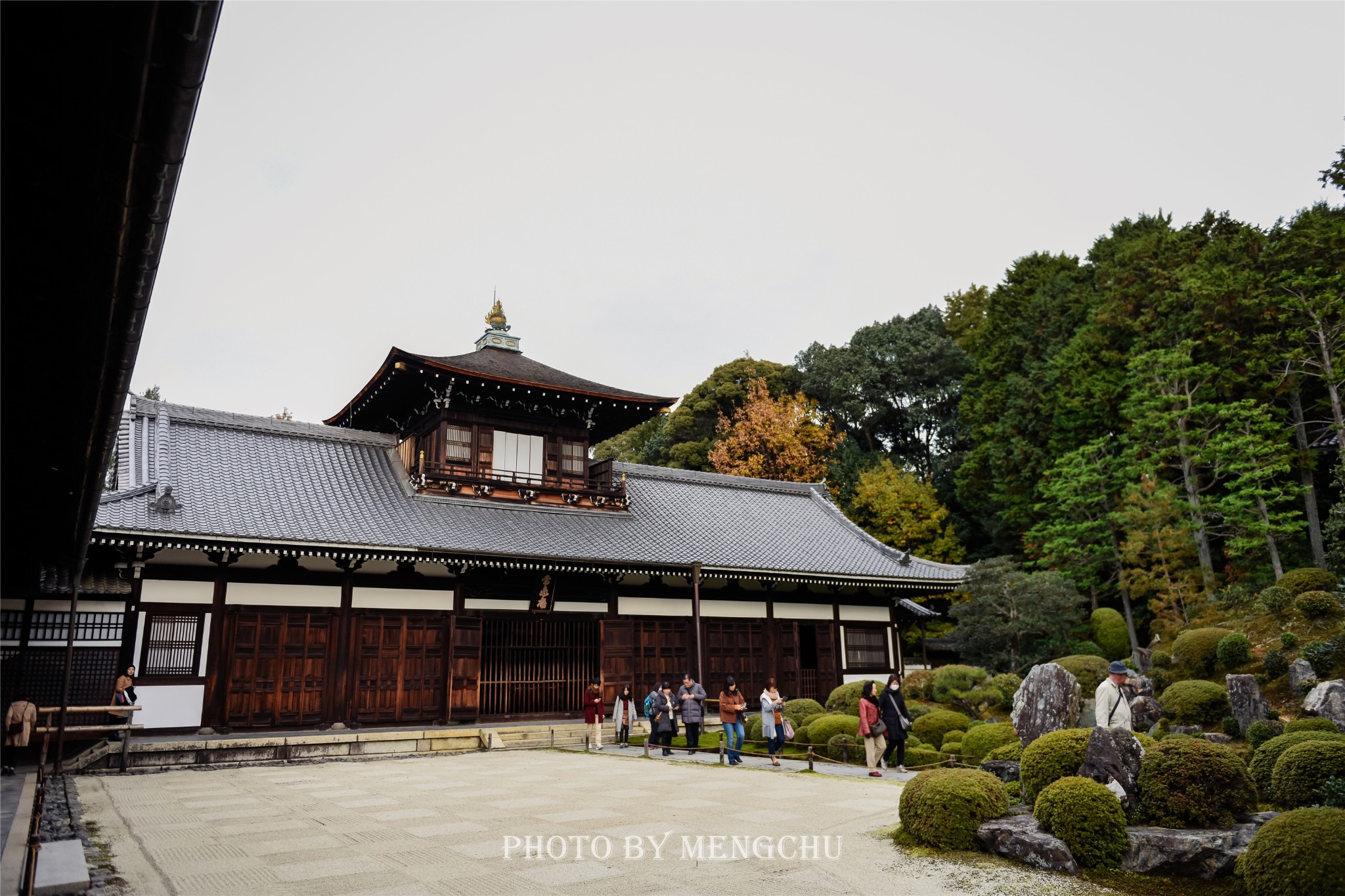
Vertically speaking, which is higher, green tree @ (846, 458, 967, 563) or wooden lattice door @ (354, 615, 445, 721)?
green tree @ (846, 458, 967, 563)

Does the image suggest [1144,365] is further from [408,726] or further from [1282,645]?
[408,726]

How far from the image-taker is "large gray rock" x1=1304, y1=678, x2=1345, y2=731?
13.4 metres

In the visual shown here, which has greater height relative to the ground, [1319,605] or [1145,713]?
[1319,605]

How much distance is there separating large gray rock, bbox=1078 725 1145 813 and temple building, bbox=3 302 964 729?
13227 mm

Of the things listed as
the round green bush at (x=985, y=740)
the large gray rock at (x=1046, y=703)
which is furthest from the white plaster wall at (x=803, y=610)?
the large gray rock at (x=1046, y=703)

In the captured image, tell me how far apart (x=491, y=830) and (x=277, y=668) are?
10.9 meters

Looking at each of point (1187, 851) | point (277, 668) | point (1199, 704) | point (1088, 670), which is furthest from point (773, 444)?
point (1187, 851)

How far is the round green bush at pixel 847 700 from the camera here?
62.0 ft

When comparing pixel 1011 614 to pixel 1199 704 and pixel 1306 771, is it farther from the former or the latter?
pixel 1306 771

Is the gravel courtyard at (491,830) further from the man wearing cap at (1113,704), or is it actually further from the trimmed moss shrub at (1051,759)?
the man wearing cap at (1113,704)

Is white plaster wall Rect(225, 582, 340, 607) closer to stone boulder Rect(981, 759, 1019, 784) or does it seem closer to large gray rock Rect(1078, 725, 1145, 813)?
stone boulder Rect(981, 759, 1019, 784)

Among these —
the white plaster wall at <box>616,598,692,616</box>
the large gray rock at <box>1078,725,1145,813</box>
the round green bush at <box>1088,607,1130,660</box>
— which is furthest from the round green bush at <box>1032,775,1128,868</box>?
the round green bush at <box>1088,607,1130,660</box>

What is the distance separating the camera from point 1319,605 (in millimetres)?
18844

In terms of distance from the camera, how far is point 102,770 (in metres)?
13.5
